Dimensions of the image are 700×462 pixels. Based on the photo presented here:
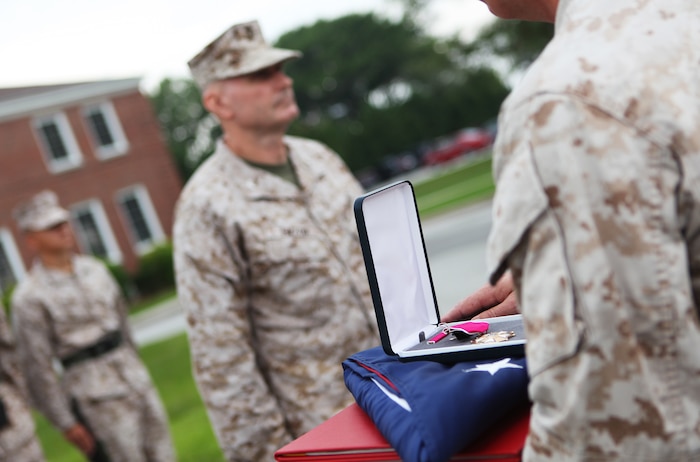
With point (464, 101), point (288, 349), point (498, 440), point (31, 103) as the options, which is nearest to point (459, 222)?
point (288, 349)

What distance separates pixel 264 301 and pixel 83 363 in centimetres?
280

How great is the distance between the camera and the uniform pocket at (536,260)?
41.0 inches

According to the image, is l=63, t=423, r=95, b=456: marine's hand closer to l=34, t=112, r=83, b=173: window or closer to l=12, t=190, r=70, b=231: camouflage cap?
l=12, t=190, r=70, b=231: camouflage cap

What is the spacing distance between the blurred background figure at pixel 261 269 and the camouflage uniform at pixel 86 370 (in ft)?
8.59

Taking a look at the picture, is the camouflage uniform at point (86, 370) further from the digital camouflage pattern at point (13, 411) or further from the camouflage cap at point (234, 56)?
the camouflage cap at point (234, 56)

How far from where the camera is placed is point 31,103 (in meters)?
29.1

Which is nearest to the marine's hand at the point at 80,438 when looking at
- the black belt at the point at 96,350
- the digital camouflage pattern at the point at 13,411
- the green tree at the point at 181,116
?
the digital camouflage pattern at the point at 13,411

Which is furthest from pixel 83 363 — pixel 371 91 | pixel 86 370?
pixel 371 91

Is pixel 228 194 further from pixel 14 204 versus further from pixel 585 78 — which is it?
pixel 14 204

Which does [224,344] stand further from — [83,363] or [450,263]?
[450,263]

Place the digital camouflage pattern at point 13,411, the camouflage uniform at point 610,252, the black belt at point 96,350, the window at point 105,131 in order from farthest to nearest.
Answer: the window at point 105,131 → the black belt at point 96,350 → the digital camouflage pattern at point 13,411 → the camouflage uniform at point 610,252

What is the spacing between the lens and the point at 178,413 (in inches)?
333

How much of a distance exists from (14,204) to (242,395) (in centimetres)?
2891

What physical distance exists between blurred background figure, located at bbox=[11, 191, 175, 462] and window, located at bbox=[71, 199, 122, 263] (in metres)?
25.7
